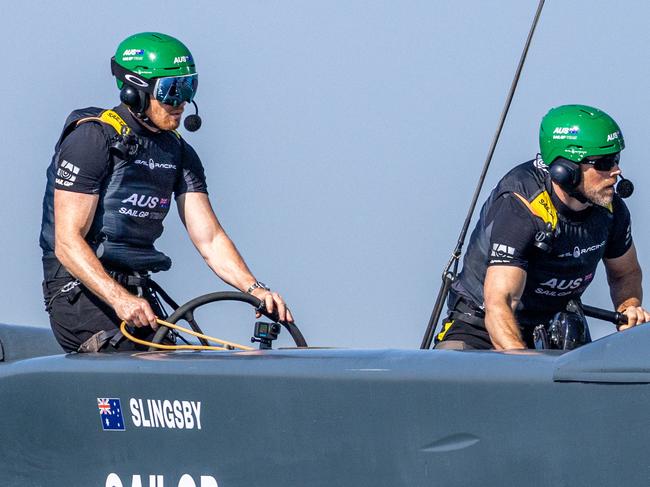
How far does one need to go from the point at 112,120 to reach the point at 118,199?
0.29 m

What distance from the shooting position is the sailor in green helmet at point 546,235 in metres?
5.26

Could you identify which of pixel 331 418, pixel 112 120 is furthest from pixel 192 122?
pixel 331 418

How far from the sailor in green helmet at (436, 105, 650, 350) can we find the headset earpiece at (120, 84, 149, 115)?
134 cm

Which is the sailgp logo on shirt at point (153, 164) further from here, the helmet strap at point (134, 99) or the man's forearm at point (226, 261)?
the man's forearm at point (226, 261)

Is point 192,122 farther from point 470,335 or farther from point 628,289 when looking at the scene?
point 628,289

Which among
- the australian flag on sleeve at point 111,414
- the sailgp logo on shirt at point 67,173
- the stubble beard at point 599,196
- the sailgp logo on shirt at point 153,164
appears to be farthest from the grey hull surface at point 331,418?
the stubble beard at point 599,196

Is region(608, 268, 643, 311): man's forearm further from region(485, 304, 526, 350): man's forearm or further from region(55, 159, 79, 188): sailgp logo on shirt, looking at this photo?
region(55, 159, 79, 188): sailgp logo on shirt

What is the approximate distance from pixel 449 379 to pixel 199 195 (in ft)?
8.16

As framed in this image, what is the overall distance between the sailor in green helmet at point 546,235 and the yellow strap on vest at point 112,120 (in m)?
1.39

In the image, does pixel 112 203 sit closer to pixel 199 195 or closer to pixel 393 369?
pixel 199 195

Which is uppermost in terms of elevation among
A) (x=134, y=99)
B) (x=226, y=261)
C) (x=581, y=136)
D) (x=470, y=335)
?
(x=134, y=99)

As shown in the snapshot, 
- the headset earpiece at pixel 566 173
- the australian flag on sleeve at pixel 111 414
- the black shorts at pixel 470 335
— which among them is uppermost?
the headset earpiece at pixel 566 173

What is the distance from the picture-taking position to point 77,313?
17.9ft

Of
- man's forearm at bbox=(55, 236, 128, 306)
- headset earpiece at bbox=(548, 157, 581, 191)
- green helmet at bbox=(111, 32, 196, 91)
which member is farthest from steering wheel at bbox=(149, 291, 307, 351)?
headset earpiece at bbox=(548, 157, 581, 191)
